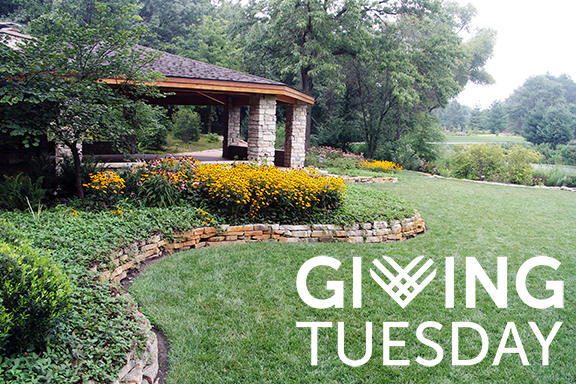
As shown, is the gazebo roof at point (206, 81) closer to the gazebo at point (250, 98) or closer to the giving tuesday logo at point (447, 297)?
the gazebo at point (250, 98)

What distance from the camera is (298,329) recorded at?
3.52m

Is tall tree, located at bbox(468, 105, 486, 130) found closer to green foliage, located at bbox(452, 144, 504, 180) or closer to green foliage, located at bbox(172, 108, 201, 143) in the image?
green foliage, located at bbox(452, 144, 504, 180)

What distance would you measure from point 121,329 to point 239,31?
18937 millimetres

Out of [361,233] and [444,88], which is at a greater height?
[444,88]

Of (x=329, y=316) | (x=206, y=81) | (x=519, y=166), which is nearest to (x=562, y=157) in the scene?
(x=519, y=166)

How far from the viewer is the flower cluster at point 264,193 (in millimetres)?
6051

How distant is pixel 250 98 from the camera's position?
38.9 ft

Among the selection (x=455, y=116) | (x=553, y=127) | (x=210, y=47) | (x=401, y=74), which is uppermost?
(x=455, y=116)

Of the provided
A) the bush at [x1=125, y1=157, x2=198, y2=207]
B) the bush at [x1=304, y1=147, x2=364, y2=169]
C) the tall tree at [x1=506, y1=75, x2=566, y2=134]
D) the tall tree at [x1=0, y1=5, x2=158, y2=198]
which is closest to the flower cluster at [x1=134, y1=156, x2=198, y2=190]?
the bush at [x1=125, y1=157, x2=198, y2=207]

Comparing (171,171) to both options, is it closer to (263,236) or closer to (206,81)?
(263,236)

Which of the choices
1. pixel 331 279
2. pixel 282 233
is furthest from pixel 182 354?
pixel 282 233

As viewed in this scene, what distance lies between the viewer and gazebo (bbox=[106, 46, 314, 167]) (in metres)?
10.1

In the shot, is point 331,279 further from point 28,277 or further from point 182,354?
point 28,277

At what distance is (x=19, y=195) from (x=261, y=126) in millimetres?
7182
